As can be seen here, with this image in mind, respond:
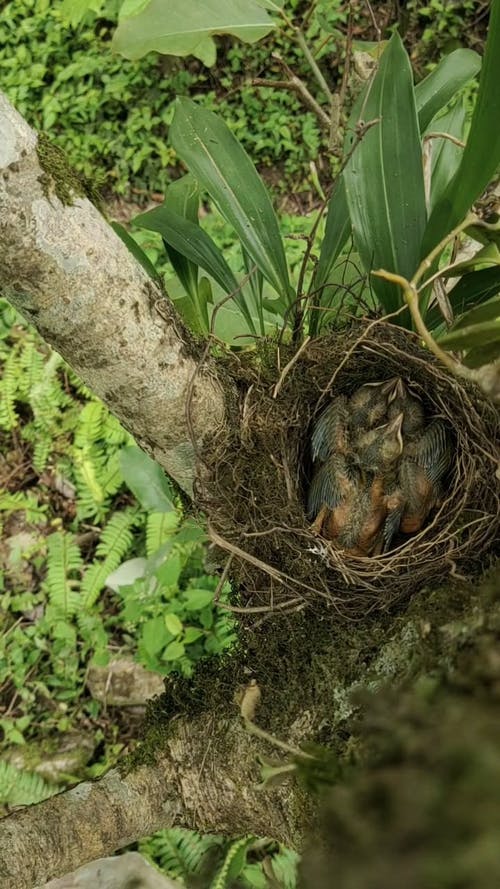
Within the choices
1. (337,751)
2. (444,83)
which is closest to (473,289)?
(444,83)

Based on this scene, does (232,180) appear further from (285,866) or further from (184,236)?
(285,866)

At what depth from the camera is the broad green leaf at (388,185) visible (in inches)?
40.5

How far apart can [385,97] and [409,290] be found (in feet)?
1.31

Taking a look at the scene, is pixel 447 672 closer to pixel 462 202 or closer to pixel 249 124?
pixel 462 202

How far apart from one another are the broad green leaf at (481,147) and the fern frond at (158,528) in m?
1.26

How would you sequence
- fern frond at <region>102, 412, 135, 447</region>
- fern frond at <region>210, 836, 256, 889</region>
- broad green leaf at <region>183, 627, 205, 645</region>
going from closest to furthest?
fern frond at <region>210, 836, 256, 889</region>
broad green leaf at <region>183, 627, 205, 645</region>
fern frond at <region>102, 412, 135, 447</region>

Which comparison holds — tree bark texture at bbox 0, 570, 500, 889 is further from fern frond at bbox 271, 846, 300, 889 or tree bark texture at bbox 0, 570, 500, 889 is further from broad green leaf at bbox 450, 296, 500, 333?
fern frond at bbox 271, 846, 300, 889

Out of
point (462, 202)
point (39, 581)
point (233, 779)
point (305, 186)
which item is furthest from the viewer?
point (305, 186)

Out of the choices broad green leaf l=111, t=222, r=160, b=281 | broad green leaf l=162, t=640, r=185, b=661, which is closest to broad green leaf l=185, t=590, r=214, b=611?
broad green leaf l=162, t=640, r=185, b=661

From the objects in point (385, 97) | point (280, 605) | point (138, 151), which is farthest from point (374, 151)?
point (138, 151)

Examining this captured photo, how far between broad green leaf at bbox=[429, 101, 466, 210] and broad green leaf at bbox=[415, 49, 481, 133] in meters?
0.06

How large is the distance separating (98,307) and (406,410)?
0.47 m

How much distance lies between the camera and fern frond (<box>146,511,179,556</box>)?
2.02 m

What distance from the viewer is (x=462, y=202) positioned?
93 cm
